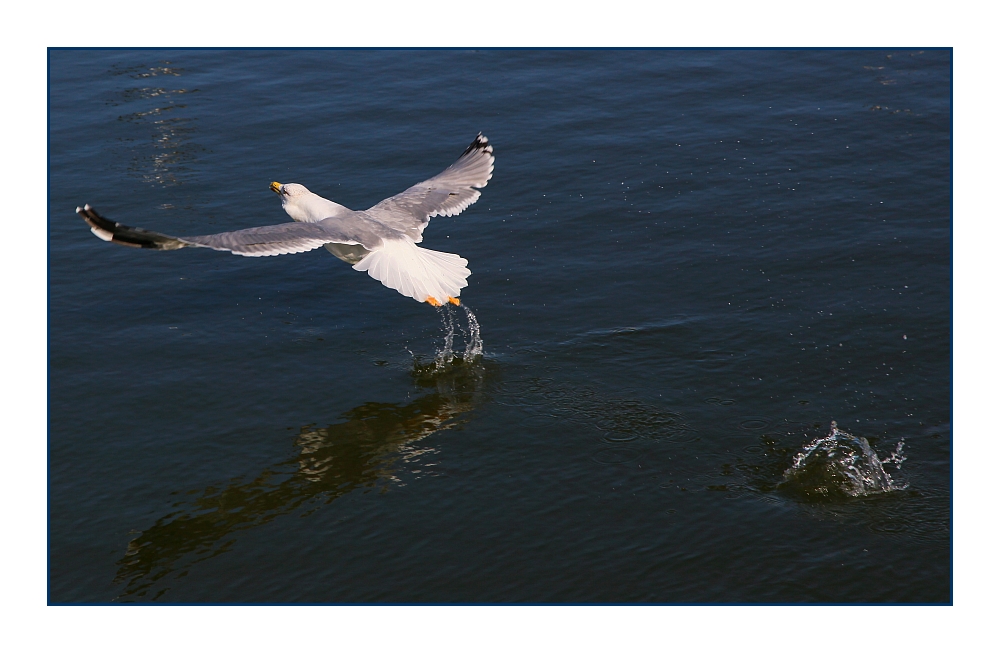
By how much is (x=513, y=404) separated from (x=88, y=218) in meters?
6.53

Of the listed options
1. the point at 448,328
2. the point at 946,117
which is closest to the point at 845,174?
the point at 946,117

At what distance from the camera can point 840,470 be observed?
1416 centimetres

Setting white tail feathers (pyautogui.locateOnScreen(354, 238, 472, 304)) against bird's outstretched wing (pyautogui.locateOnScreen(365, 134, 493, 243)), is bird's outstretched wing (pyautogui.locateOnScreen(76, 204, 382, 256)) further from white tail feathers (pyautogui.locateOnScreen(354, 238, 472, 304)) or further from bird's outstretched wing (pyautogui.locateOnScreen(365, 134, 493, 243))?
bird's outstretched wing (pyautogui.locateOnScreen(365, 134, 493, 243))

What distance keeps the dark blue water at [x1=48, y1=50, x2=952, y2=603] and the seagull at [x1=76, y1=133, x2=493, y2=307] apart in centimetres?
178

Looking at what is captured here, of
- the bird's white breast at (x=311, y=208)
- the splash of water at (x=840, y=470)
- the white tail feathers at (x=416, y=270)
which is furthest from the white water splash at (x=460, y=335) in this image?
the splash of water at (x=840, y=470)

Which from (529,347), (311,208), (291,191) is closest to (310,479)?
(529,347)

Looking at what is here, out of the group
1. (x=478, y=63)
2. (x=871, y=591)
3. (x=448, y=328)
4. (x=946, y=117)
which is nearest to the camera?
(x=871, y=591)

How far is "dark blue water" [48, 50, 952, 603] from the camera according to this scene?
13.1 metres

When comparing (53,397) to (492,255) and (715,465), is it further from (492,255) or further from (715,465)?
(715,465)

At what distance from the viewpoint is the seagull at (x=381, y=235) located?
14711mm

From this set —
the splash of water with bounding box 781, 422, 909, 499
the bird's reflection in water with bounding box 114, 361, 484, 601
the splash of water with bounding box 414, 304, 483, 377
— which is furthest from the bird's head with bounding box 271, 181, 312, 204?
the splash of water with bounding box 781, 422, 909, 499

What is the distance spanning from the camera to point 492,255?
2070 centimetres

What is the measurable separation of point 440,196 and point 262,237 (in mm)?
4073

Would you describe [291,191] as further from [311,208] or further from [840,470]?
[840,470]
